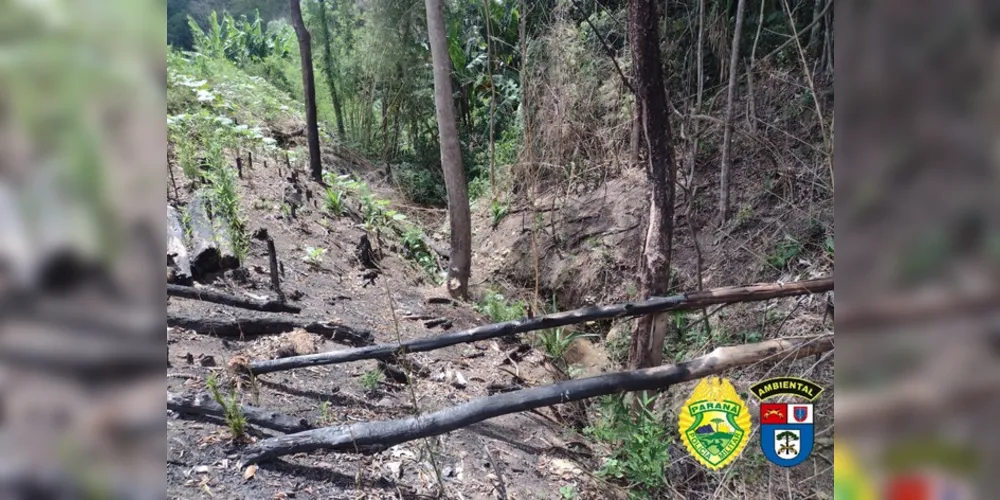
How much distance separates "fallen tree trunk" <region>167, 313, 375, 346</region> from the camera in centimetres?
157

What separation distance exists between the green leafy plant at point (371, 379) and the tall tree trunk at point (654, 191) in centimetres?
94

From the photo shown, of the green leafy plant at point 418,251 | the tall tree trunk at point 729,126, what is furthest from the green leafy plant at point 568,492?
the tall tree trunk at point 729,126

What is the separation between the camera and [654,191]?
2094 mm

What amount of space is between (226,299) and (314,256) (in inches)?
28.7

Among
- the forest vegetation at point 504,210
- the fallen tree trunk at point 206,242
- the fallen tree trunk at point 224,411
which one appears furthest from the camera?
the fallen tree trunk at point 206,242

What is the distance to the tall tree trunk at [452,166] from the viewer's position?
310cm

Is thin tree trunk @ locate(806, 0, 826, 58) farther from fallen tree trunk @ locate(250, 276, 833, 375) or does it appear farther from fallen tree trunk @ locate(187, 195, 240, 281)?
fallen tree trunk @ locate(187, 195, 240, 281)

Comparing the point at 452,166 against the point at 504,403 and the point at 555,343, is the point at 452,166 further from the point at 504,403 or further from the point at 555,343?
the point at 504,403

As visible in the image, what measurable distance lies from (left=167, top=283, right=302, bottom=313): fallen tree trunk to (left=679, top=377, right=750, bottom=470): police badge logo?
54.7 inches

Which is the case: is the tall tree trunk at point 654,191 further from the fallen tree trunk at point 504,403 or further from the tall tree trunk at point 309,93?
the tall tree trunk at point 309,93

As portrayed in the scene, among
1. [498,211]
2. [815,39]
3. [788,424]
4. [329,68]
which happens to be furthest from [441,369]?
[329,68]
